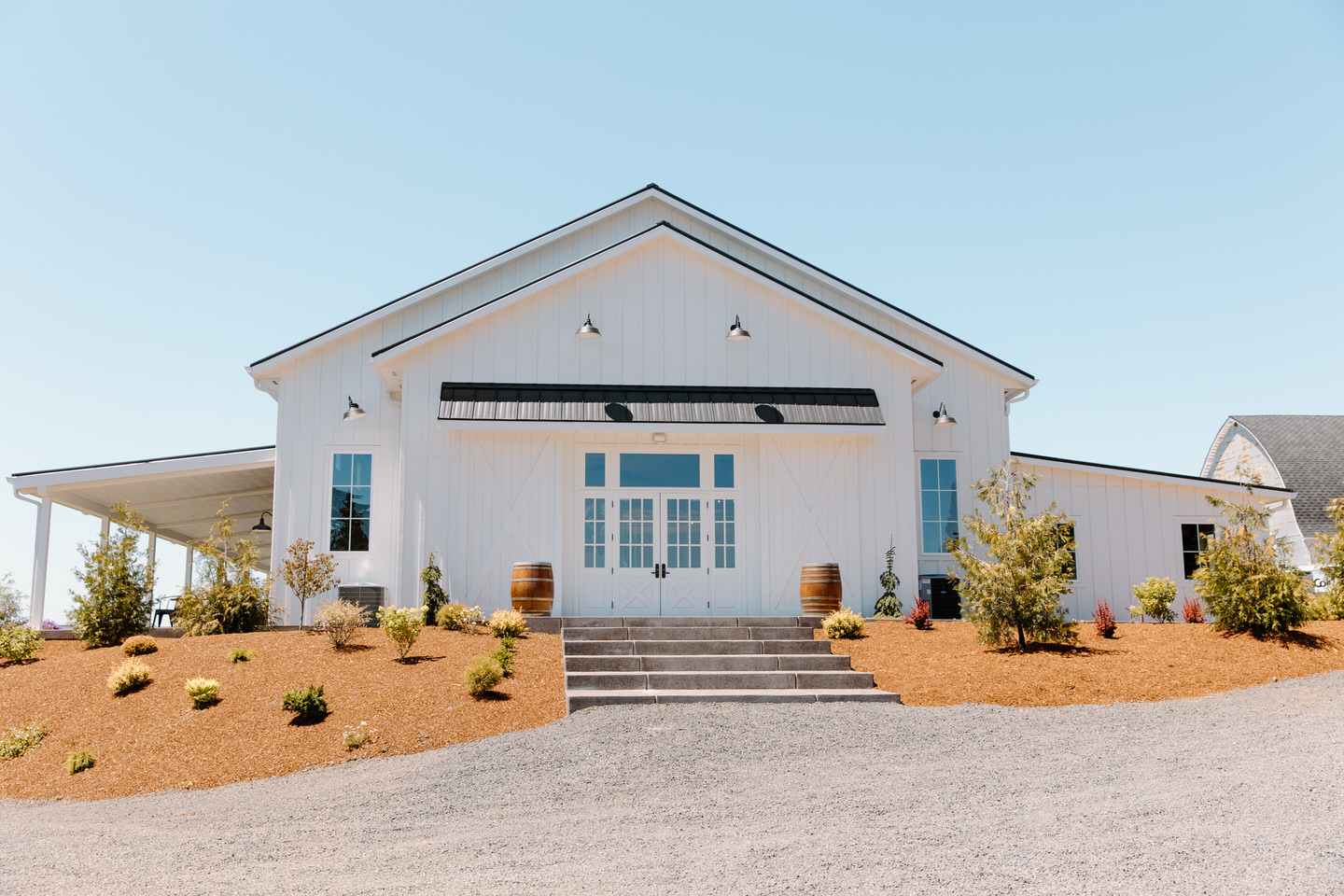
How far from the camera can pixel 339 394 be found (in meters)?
17.6

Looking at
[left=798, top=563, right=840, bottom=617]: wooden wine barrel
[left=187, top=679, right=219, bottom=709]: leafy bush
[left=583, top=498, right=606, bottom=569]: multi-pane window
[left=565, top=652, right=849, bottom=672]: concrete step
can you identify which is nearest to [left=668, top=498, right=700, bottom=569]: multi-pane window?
[left=583, top=498, right=606, bottom=569]: multi-pane window

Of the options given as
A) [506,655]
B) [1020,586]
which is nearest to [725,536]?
[1020,586]

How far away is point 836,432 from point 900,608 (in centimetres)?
300

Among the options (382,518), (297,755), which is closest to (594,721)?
(297,755)

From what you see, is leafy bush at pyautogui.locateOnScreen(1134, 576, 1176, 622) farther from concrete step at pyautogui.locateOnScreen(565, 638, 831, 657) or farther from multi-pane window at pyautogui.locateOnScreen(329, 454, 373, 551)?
multi-pane window at pyautogui.locateOnScreen(329, 454, 373, 551)

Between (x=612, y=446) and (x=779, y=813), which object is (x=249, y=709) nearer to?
(x=779, y=813)

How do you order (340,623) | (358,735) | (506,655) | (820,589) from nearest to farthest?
(358,735), (506,655), (340,623), (820,589)

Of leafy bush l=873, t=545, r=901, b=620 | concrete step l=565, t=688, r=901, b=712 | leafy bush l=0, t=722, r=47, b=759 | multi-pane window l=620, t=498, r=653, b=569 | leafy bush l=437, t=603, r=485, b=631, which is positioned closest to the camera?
leafy bush l=0, t=722, r=47, b=759

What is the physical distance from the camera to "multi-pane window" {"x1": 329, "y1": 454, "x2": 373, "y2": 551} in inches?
665

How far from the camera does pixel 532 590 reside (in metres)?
14.8

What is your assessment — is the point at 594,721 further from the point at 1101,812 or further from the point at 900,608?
the point at 900,608

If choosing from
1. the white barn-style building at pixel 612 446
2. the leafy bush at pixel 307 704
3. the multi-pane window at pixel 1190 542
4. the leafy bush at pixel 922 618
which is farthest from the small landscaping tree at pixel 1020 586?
the leafy bush at pixel 307 704

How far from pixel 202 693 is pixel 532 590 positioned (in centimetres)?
478

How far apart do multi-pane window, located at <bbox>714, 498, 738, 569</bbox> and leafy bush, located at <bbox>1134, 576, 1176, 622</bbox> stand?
23.1 ft
